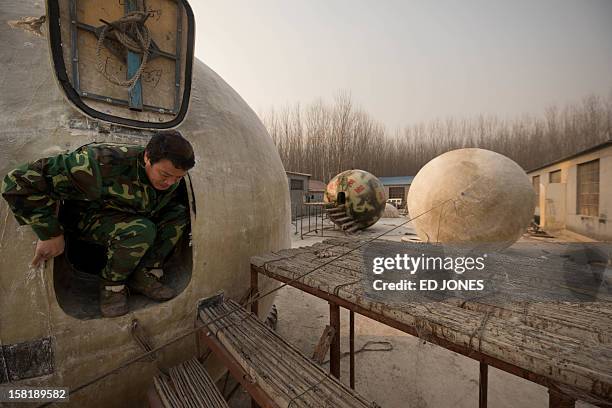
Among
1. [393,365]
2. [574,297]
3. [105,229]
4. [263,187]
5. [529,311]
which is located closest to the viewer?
[529,311]

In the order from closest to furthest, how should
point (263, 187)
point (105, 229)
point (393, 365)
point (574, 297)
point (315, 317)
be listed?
1. point (574, 297)
2. point (105, 229)
3. point (263, 187)
4. point (393, 365)
5. point (315, 317)

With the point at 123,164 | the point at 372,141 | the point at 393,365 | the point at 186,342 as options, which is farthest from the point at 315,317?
the point at 372,141

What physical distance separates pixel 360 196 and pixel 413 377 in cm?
870

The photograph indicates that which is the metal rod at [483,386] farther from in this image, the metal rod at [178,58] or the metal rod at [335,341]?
the metal rod at [178,58]

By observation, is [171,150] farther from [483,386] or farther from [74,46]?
[483,386]

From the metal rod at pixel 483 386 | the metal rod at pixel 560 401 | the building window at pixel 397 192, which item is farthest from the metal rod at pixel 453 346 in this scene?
the building window at pixel 397 192

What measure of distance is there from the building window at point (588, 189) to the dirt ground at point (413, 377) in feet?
35.5

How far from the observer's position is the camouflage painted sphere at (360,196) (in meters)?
11.5

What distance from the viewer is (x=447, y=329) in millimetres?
1347

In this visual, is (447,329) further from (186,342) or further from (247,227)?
(186,342)

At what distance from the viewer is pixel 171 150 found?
166 cm

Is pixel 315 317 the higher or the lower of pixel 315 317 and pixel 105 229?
the lower

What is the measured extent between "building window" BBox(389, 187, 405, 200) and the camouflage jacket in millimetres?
27335

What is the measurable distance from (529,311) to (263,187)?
215 centimetres
